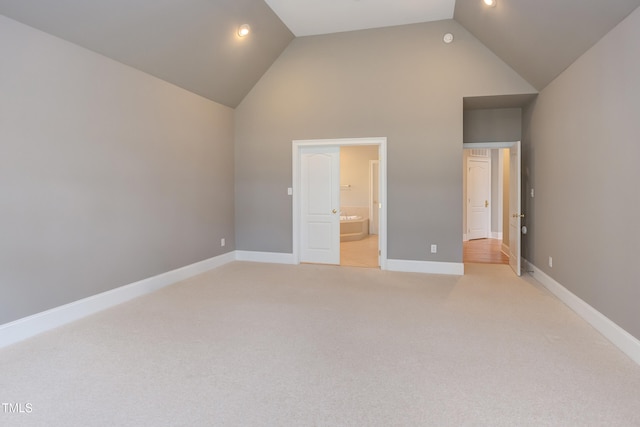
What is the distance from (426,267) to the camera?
5496mm

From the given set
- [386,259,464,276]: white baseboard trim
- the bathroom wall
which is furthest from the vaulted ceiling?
the bathroom wall

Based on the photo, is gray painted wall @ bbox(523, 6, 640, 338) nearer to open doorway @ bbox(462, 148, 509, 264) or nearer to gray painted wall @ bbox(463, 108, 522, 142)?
gray painted wall @ bbox(463, 108, 522, 142)

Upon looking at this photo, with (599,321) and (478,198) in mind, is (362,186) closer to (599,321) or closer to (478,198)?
(478,198)

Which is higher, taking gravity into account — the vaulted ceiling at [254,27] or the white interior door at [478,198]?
the vaulted ceiling at [254,27]

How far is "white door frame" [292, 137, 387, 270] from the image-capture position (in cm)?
561

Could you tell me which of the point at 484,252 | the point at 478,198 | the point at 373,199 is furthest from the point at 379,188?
the point at 478,198

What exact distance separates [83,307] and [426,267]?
448 cm

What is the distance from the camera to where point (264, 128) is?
6.14 meters

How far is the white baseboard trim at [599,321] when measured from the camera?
8.84 feet

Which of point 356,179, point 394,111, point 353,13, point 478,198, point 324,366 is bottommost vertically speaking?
point 324,366

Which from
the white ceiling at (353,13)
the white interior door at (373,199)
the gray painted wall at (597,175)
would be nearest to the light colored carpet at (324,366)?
the gray painted wall at (597,175)

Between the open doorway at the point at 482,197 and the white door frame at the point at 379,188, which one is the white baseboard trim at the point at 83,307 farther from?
the open doorway at the point at 482,197

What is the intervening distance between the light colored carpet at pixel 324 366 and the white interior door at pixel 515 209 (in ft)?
4.00

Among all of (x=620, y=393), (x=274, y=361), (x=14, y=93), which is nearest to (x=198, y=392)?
(x=274, y=361)
